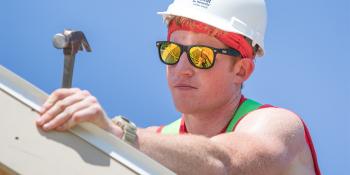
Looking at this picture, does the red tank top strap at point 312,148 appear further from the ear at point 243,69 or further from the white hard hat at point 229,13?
the white hard hat at point 229,13

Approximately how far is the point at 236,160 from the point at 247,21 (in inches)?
84.9

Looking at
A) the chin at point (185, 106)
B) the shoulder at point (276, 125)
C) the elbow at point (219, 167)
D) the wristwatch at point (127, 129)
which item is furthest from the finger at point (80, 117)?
the chin at point (185, 106)

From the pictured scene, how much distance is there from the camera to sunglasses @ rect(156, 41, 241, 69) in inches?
197

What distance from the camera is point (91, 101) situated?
2781 mm

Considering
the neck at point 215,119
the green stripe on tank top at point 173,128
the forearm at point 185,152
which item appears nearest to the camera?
the forearm at point 185,152

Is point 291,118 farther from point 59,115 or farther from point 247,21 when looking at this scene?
point 59,115

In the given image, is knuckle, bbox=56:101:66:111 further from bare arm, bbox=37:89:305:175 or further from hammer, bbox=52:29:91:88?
hammer, bbox=52:29:91:88

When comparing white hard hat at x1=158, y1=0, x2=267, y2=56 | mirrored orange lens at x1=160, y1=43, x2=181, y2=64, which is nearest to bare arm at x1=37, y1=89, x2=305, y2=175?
mirrored orange lens at x1=160, y1=43, x2=181, y2=64

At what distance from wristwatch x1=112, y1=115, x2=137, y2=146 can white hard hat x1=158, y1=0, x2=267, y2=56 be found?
239 centimetres

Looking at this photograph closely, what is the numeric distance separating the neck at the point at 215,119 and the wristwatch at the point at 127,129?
2.31 meters

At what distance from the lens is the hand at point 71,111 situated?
8.20 feet

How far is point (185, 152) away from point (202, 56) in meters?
1.87

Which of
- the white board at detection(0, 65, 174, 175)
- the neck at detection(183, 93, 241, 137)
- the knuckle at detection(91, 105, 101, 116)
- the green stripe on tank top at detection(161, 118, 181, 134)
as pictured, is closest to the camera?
the white board at detection(0, 65, 174, 175)

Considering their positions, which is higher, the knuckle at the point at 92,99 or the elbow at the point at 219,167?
the knuckle at the point at 92,99
